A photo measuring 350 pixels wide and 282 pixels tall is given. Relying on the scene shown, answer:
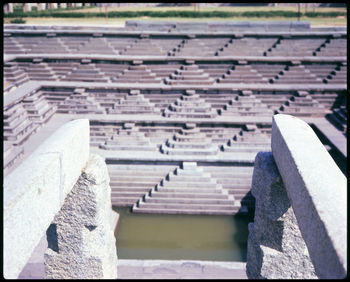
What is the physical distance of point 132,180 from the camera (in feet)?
27.7

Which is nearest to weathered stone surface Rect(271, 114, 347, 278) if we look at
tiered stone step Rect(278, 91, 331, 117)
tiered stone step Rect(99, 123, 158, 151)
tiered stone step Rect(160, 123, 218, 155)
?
tiered stone step Rect(160, 123, 218, 155)

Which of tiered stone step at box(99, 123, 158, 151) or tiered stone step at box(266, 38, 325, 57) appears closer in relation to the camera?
tiered stone step at box(99, 123, 158, 151)

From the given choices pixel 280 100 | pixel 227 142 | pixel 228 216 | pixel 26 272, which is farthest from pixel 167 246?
pixel 280 100

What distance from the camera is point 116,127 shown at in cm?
949

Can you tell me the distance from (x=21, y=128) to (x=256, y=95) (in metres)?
6.51

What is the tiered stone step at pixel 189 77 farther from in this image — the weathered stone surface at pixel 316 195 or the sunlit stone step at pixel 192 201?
the weathered stone surface at pixel 316 195

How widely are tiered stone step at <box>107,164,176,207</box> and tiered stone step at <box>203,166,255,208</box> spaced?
3.49 ft

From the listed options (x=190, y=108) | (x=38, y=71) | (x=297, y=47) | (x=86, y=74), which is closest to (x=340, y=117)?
(x=297, y=47)

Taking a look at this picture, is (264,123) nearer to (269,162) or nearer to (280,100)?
(280,100)

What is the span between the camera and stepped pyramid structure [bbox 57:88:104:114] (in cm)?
1045

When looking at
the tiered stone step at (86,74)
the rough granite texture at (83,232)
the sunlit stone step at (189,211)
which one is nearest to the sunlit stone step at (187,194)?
the sunlit stone step at (189,211)

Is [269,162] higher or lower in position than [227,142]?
higher

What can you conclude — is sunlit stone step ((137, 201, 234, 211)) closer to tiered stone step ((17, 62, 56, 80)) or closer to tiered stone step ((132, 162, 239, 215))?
tiered stone step ((132, 162, 239, 215))

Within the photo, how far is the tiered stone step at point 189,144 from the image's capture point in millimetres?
8688
